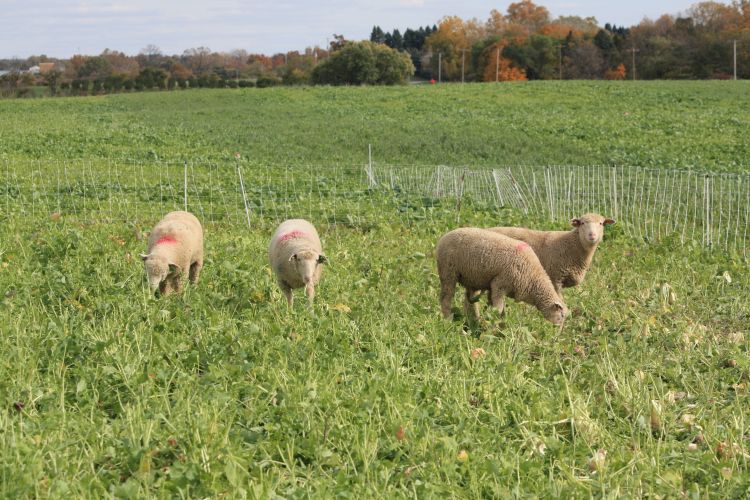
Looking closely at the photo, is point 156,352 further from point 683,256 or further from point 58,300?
point 683,256

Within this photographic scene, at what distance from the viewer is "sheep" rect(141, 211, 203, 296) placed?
853cm

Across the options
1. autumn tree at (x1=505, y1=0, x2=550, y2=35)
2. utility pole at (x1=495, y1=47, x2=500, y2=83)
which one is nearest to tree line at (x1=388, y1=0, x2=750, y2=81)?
utility pole at (x1=495, y1=47, x2=500, y2=83)

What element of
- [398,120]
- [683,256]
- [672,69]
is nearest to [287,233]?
[683,256]

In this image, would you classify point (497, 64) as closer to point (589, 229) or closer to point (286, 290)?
point (589, 229)

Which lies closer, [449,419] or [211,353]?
[449,419]

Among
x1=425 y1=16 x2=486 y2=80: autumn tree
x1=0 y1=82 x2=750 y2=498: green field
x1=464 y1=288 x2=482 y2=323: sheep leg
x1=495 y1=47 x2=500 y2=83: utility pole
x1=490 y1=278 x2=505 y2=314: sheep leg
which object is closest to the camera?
x1=0 y1=82 x2=750 y2=498: green field

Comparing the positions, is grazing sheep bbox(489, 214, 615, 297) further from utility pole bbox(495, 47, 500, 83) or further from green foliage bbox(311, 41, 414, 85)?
utility pole bbox(495, 47, 500, 83)

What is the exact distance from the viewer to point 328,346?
20.9ft

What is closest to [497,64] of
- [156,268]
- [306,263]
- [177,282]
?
[177,282]

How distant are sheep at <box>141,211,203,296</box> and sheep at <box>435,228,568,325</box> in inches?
114

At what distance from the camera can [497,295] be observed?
8.20 metres

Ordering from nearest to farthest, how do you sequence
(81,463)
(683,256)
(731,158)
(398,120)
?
(81,463)
(683,256)
(731,158)
(398,120)

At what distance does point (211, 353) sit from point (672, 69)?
71.3 m

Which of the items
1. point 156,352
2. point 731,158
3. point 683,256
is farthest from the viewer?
point 731,158
